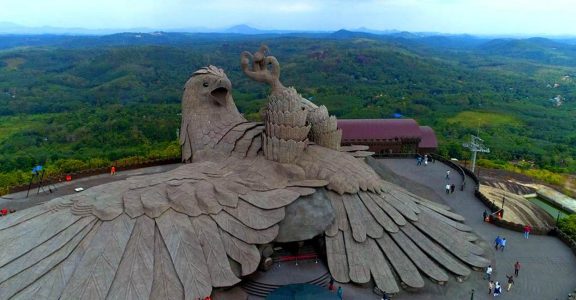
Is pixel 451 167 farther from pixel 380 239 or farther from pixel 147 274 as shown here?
pixel 147 274

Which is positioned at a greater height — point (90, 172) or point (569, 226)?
point (90, 172)

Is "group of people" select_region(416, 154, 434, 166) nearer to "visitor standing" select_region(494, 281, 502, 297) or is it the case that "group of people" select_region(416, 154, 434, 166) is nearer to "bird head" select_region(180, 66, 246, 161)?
"visitor standing" select_region(494, 281, 502, 297)

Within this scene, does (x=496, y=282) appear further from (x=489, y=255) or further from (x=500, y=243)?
(x=500, y=243)

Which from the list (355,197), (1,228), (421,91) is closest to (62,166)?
(1,228)

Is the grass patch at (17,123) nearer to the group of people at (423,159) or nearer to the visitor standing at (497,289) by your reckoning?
the group of people at (423,159)

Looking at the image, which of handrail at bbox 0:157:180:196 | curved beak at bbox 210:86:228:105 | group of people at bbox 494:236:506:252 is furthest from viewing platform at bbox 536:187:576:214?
handrail at bbox 0:157:180:196

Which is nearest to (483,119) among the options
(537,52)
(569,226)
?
(569,226)
